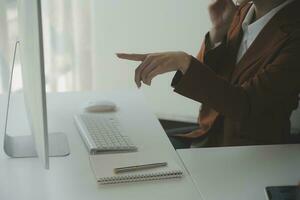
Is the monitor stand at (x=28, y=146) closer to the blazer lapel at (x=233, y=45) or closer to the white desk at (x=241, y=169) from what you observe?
the white desk at (x=241, y=169)

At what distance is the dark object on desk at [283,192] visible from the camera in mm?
1183

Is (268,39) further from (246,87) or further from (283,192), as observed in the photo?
(283,192)

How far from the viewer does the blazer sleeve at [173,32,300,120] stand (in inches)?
57.3

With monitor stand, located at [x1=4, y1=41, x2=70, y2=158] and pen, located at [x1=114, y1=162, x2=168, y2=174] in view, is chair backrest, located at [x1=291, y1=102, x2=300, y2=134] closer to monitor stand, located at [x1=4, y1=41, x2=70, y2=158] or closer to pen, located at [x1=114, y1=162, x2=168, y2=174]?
pen, located at [x1=114, y1=162, x2=168, y2=174]

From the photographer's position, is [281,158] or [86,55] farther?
[86,55]

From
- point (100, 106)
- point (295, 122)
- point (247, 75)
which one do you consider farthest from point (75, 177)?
point (295, 122)

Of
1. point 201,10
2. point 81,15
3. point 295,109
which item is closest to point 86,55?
point 81,15

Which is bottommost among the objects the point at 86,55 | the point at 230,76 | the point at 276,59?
the point at 86,55

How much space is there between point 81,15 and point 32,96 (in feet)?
5.69

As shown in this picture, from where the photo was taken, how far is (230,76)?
1.77m

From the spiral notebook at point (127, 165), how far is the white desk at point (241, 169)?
7 centimetres

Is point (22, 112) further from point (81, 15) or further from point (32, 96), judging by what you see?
point (81, 15)

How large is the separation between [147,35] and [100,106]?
113 centimetres

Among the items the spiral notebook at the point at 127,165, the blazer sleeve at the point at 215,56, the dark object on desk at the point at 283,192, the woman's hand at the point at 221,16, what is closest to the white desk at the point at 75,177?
the spiral notebook at the point at 127,165
